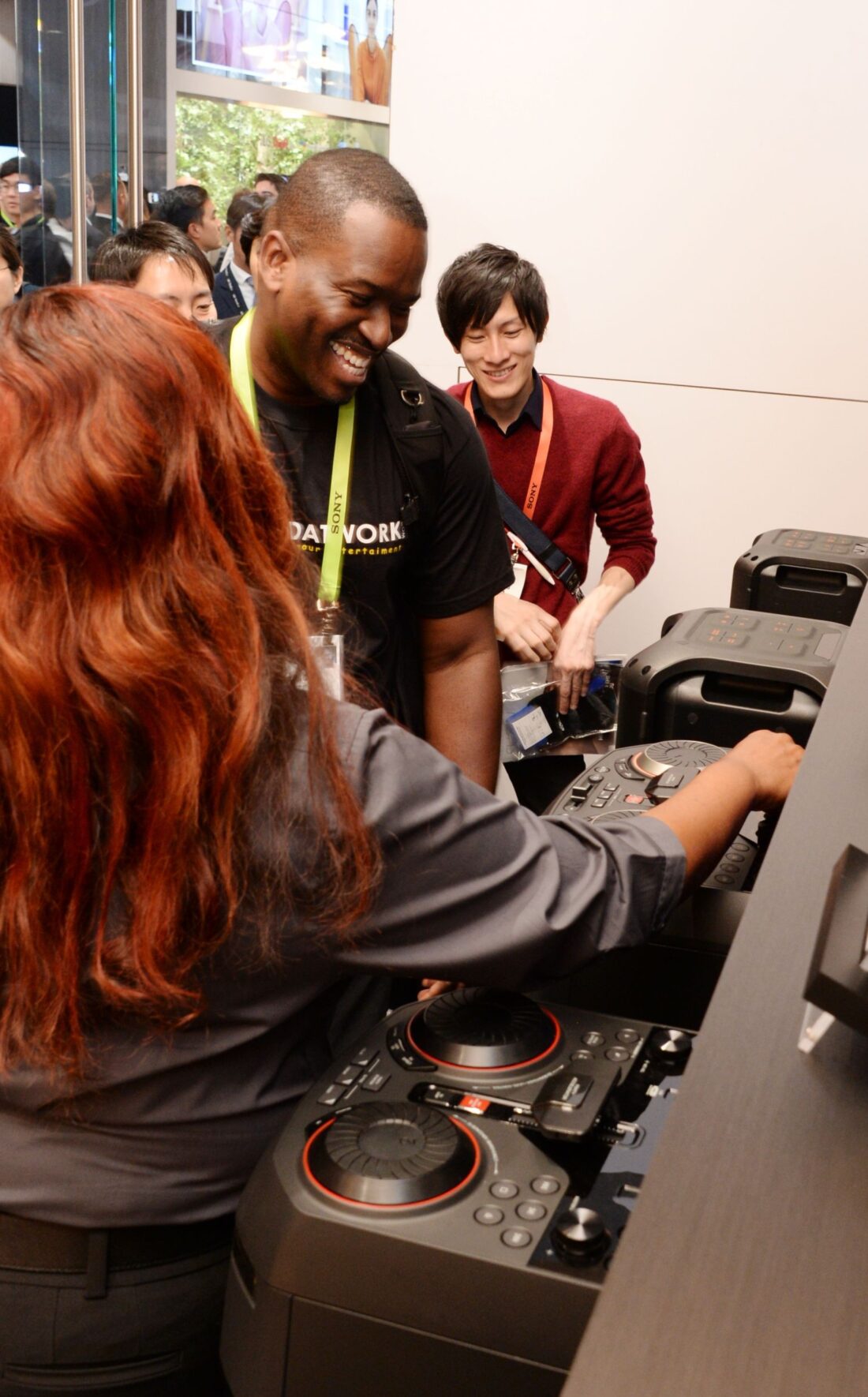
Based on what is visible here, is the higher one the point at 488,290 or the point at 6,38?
the point at 6,38

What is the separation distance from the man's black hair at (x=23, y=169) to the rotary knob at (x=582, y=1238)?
4.97 metres

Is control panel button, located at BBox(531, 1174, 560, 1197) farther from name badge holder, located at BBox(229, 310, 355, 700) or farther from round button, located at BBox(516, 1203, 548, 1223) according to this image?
name badge holder, located at BBox(229, 310, 355, 700)

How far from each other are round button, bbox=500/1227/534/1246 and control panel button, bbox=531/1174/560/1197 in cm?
4

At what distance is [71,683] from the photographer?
0.88 m

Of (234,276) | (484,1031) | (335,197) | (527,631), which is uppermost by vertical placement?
(335,197)

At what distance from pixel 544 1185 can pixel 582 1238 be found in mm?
72

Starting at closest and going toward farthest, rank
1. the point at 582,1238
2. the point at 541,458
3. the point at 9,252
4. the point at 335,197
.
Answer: the point at 582,1238
the point at 335,197
the point at 541,458
the point at 9,252

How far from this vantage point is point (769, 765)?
1320 mm

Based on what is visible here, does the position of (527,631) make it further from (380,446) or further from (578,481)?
(380,446)

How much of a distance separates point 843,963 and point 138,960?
48 cm

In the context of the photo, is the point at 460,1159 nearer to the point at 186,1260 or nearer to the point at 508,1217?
the point at 508,1217

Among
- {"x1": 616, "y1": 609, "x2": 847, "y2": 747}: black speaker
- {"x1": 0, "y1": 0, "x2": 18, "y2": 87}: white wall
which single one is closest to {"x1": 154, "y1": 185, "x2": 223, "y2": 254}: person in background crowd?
{"x1": 0, "y1": 0, "x2": 18, "y2": 87}: white wall

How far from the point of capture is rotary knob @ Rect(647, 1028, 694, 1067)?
100 centimetres

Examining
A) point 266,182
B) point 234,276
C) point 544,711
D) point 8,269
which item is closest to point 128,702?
point 544,711
